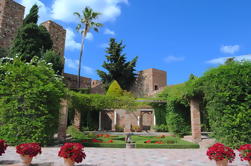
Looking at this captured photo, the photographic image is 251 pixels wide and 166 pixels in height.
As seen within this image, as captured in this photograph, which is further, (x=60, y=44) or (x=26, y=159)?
(x=60, y=44)

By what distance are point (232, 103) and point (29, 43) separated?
19.1m

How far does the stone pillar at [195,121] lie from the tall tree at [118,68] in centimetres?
1715

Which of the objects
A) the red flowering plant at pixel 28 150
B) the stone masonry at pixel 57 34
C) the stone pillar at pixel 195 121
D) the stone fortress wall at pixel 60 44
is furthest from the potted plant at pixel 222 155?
the stone masonry at pixel 57 34

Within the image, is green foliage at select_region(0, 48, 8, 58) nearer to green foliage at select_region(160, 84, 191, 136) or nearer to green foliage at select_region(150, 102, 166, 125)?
green foliage at select_region(150, 102, 166, 125)

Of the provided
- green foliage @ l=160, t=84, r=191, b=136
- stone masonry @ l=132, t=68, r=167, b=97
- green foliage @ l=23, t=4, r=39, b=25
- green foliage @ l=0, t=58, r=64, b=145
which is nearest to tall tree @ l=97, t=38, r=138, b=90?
stone masonry @ l=132, t=68, r=167, b=97

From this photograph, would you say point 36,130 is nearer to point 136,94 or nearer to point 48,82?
point 48,82

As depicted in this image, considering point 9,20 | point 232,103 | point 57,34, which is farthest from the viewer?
point 57,34

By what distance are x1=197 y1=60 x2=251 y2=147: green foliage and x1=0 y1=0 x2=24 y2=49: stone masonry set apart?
2206 cm

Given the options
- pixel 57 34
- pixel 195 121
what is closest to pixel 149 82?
pixel 57 34

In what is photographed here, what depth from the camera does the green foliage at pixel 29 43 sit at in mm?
18828

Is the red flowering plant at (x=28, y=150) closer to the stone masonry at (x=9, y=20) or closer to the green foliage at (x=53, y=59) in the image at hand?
the green foliage at (x=53, y=59)

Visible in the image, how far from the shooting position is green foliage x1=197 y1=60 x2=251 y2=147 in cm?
676

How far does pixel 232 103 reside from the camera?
23.2 ft

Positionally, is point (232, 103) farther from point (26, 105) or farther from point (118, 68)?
point (118, 68)
